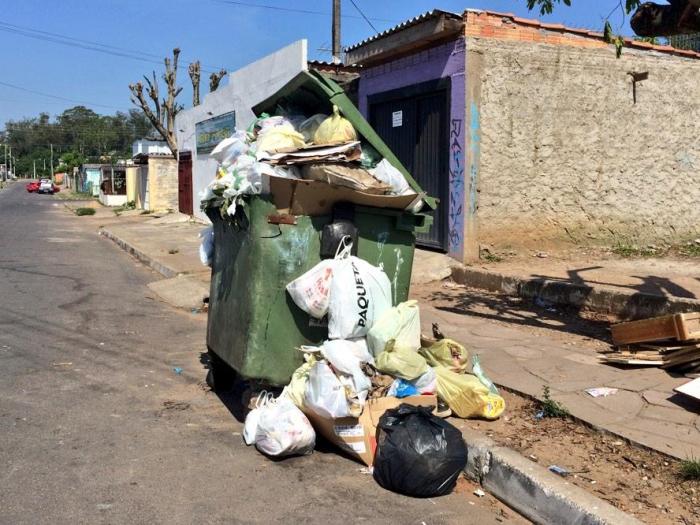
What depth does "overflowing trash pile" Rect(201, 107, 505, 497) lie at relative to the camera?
3361 mm

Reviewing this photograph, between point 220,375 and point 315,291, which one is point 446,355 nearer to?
point 315,291

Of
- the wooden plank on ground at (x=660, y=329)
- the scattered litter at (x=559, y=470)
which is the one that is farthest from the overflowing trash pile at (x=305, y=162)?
the wooden plank on ground at (x=660, y=329)

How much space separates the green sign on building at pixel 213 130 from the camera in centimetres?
1837

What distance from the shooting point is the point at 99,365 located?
223 inches

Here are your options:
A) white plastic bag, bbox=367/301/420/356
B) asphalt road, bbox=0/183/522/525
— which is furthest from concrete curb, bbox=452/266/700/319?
asphalt road, bbox=0/183/522/525

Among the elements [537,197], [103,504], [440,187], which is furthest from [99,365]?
[537,197]

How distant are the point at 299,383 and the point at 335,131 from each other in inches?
63.1

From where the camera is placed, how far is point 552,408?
400cm

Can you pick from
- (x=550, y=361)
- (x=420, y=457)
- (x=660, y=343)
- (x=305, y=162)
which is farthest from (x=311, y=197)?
(x=660, y=343)

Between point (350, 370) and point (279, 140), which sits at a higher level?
point (279, 140)

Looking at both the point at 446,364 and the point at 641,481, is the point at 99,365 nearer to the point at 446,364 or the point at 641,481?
the point at 446,364

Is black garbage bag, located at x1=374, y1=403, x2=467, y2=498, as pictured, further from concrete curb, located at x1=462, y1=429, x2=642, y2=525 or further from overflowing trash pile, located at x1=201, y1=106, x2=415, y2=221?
overflowing trash pile, located at x1=201, y1=106, x2=415, y2=221

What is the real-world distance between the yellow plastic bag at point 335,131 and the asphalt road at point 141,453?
1.93 meters

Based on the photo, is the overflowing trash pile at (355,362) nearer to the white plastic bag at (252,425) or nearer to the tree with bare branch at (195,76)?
the white plastic bag at (252,425)
